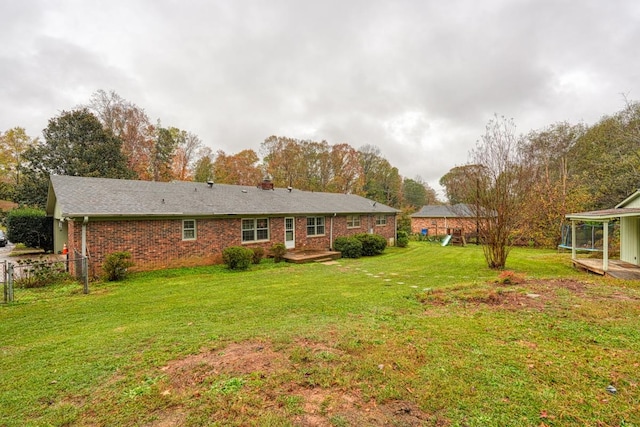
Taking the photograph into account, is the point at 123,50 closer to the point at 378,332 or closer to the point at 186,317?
the point at 186,317

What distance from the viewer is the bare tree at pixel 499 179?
1003cm

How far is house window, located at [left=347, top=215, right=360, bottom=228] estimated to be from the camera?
62.5 feet

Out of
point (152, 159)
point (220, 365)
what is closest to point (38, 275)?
point (220, 365)

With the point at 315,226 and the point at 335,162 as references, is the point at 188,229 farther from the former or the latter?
the point at 335,162

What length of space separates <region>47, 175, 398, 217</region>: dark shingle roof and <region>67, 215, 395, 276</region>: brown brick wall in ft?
1.52

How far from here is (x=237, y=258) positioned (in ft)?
39.0

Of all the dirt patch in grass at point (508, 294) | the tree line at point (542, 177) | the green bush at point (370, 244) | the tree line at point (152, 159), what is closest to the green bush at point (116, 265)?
the dirt patch in grass at point (508, 294)

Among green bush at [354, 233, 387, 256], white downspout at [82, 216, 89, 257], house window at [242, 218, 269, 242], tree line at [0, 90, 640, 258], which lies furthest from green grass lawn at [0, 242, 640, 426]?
green bush at [354, 233, 387, 256]

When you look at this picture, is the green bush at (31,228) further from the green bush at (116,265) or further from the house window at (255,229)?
the house window at (255,229)

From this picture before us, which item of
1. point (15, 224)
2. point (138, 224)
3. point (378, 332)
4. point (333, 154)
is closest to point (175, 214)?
point (138, 224)

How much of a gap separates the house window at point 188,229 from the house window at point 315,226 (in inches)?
252

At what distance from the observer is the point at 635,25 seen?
13.4 m

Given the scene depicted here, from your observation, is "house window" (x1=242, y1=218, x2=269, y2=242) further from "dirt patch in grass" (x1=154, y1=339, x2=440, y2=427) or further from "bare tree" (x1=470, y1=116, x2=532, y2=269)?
"dirt patch in grass" (x1=154, y1=339, x2=440, y2=427)

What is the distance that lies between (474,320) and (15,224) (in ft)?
81.0
